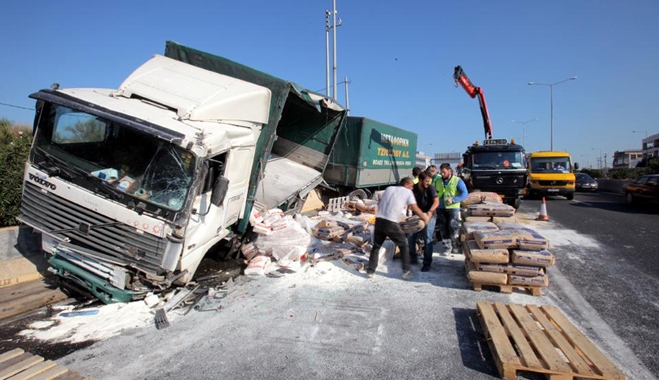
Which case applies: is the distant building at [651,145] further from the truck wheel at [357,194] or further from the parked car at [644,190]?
the truck wheel at [357,194]

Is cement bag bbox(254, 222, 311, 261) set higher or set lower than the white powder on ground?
higher

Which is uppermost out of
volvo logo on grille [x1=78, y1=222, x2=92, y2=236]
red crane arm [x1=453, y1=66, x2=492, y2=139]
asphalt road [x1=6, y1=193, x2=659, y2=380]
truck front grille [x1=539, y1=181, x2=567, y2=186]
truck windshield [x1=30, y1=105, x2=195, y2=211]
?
red crane arm [x1=453, y1=66, x2=492, y2=139]

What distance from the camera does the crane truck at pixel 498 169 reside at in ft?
43.5

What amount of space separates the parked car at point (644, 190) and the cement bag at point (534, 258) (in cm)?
1213

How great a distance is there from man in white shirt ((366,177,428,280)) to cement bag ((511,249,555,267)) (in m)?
1.29

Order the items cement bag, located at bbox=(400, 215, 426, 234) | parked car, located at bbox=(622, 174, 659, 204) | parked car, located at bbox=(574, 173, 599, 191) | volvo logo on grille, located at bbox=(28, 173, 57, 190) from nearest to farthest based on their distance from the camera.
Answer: volvo logo on grille, located at bbox=(28, 173, 57, 190)
cement bag, located at bbox=(400, 215, 426, 234)
parked car, located at bbox=(622, 174, 659, 204)
parked car, located at bbox=(574, 173, 599, 191)

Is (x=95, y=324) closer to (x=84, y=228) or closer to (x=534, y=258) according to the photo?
(x=84, y=228)

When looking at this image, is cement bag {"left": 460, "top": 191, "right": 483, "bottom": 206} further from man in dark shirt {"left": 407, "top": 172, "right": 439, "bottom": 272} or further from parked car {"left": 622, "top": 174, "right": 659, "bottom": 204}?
parked car {"left": 622, "top": 174, "right": 659, "bottom": 204}

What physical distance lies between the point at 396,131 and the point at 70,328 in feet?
40.8

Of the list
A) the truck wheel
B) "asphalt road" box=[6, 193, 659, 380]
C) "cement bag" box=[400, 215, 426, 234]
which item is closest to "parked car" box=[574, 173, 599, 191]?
the truck wheel

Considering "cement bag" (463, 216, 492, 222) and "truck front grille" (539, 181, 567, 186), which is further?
"truck front grille" (539, 181, 567, 186)

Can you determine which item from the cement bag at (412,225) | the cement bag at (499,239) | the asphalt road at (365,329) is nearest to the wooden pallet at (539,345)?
the asphalt road at (365,329)

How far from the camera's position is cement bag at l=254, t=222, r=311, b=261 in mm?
6246

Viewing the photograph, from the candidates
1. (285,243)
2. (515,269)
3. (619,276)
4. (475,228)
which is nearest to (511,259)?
(515,269)
